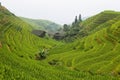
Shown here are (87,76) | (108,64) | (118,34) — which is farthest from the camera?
(118,34)

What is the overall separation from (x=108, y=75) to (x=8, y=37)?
8503cm

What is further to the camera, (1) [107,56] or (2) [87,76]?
(1) [107,56]

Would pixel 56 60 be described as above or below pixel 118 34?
below

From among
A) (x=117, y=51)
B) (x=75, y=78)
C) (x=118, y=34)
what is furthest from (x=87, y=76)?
(x=118, y=34)

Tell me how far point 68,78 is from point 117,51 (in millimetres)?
49326

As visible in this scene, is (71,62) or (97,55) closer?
(71,62)

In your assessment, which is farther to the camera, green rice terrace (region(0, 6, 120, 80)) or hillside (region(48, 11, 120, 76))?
hillside (region(48, 11, 120, 76))

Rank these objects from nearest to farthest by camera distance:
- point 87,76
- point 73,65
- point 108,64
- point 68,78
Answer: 1. point 68,78
2. point 87,76
3. point 108,64
4. point 73,65

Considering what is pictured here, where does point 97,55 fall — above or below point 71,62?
above

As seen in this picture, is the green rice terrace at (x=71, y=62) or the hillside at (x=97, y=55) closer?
the green rice terrace at (x=71, y=62)

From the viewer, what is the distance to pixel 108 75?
410ft

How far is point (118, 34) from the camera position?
592 ft

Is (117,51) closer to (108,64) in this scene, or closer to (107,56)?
(107,56)

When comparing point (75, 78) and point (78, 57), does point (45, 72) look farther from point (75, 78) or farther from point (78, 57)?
point (78, 57)
